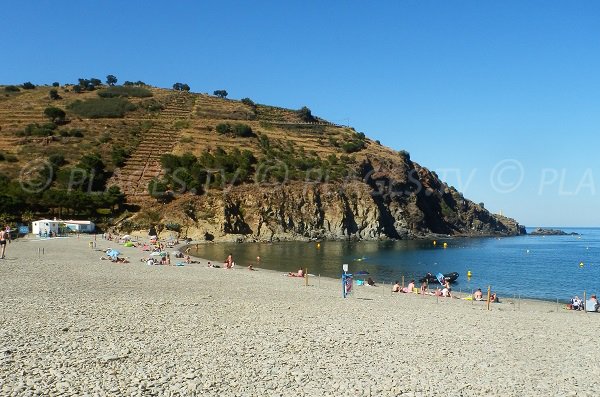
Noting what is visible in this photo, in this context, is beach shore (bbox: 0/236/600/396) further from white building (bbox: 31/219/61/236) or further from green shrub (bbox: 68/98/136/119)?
green shrub (bbox: 68/98/136/119)

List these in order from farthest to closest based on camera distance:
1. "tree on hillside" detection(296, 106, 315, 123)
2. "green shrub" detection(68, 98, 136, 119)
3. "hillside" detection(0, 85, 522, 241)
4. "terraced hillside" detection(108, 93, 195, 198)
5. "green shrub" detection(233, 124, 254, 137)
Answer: "tree on hillside" detection(296, 106, 315, 123) < "green shrub" detection(68, 98, 136, 119) < "green shrub" detection(233, 124, 254, 137) < "terraced hillside" detection(108, 93, 195, 198) < "hillside" detection(0, 85, 522, 241)

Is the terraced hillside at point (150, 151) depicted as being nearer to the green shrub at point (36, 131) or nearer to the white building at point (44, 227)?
the green shrub at point (36, 131)

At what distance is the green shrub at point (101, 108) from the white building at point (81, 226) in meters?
53.6

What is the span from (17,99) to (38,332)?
135 meters

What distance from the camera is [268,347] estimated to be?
1291 cm

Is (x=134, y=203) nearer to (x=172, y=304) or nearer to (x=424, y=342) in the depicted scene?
(x=172, y=304)

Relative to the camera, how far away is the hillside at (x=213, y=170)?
82062mm

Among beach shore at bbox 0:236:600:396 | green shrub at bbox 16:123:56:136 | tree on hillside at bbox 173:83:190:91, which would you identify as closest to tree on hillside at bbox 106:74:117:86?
tree on hillside at bbox 173:83:190:91

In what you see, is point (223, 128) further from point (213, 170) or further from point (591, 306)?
point (591, 306)

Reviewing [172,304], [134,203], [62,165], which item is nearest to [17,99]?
[62,165]

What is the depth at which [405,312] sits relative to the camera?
20875mm
